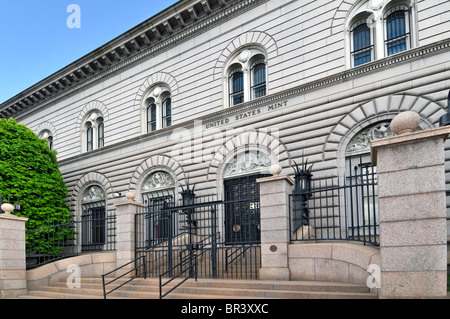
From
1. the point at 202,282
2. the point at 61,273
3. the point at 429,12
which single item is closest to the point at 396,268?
the point at 202,282

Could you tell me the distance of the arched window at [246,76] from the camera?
19875 millimetres

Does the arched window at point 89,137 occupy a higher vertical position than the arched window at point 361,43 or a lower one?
lower

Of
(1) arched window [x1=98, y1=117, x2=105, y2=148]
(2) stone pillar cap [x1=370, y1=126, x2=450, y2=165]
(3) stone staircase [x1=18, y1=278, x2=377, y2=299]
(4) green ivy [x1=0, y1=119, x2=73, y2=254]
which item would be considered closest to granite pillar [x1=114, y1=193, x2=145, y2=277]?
(3) stone staircase [x1=18, y1=278, x2=377, y2=299]

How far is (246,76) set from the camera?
20.1 meters

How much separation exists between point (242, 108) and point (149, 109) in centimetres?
754

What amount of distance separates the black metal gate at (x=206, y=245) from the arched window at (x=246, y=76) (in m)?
4.29

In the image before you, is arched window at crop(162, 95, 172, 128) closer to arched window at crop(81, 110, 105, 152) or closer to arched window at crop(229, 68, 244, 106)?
arched window at crop(229, 68, 244, 106)

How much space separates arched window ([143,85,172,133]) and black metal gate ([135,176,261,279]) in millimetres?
5531

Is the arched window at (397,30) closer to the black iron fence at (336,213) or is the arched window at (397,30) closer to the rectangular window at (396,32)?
the rectangular window at (396,32)

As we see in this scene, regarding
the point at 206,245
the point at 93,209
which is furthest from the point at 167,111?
the point at 206,245

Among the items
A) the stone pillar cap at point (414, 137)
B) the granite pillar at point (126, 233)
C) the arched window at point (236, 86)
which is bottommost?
the granite pillar at point (126, 233)

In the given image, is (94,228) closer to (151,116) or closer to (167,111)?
(151,116)

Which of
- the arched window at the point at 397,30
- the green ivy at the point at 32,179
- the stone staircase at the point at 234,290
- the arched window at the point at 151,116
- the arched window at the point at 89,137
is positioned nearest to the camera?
the stone staircase at the point at 234,290

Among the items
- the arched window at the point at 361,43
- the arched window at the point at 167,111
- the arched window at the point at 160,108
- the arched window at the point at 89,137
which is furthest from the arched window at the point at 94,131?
the arched window at the point at 361,43
